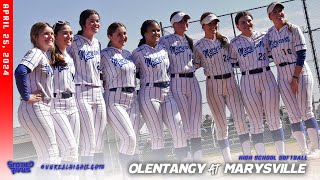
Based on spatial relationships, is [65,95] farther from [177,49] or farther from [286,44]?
[286,44]

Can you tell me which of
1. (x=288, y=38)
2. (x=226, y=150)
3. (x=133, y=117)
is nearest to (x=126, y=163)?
(x=133, y=117)

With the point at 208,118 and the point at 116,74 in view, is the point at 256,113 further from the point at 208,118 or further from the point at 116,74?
the point at 208,118

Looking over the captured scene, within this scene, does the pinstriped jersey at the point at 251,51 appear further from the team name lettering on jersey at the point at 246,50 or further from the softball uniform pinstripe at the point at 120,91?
the softball uniform pinstripe at the point at 120,91

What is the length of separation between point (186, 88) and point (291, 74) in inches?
57.2

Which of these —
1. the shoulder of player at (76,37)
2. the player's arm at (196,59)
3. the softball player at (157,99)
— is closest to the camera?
the shoulder of player at (76,37)

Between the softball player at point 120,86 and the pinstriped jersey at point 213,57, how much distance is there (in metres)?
1.12

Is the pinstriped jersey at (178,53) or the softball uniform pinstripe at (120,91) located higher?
the pinstriped jersey at (178,53)

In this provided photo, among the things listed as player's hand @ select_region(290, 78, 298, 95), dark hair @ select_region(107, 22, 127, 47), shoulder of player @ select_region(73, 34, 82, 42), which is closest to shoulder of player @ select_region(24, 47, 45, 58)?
shoulder of player @ select_region(73, 34, 82, 42)

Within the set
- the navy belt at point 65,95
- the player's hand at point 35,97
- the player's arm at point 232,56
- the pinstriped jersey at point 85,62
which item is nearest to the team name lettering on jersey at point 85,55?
the pinstriped jersey at point 85,62

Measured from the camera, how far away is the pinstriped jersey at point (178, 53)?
17.4 ft

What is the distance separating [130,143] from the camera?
477 cm

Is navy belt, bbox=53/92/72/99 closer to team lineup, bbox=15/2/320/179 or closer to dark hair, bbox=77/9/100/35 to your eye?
team lineup, bbox=15/2/320/179

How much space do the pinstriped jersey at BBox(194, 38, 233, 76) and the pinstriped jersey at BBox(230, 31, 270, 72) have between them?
0.17m

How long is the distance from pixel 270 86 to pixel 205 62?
973mm
